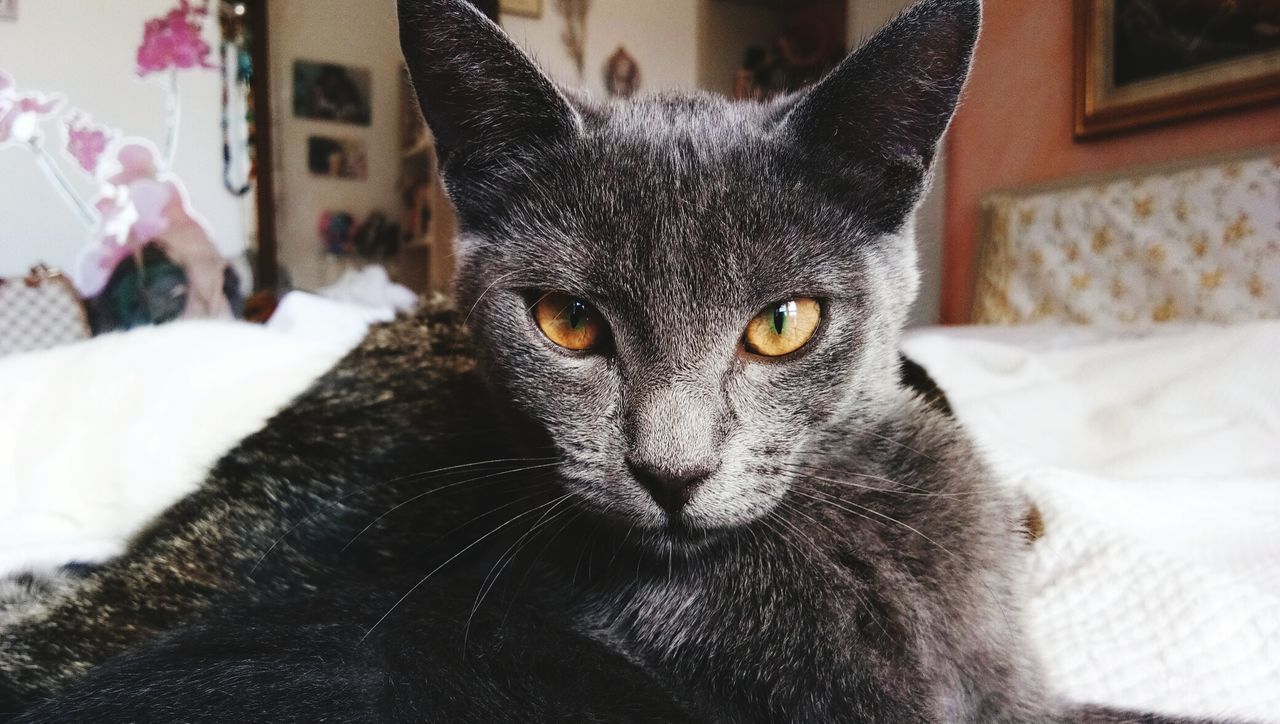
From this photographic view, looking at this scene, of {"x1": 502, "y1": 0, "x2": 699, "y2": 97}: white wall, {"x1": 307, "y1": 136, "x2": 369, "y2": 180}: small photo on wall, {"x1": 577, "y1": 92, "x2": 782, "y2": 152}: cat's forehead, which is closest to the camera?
{"x1": 577, "y1": 92, "x2": 782, "y2": 152}: cat's forehead

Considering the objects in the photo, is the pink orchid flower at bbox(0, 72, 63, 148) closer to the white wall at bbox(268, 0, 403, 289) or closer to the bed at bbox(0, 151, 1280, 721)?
the white wall at bbox(268, 0, 403, 289)

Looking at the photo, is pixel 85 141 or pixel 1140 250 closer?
pixel 85 141

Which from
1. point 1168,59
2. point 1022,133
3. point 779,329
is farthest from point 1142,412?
point 1022,133

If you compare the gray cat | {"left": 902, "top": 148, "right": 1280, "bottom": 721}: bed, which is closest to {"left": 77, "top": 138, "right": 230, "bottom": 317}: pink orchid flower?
the gray cat

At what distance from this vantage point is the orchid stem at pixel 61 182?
1.93 metres

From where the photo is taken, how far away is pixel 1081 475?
3.43 ft

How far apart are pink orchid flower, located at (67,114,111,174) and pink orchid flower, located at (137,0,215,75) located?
0.19 m

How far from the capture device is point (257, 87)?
7.07 feet

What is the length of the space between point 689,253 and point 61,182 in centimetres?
212

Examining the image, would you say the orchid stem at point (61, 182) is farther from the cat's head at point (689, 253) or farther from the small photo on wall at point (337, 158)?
the cat's head at point (689, 253)

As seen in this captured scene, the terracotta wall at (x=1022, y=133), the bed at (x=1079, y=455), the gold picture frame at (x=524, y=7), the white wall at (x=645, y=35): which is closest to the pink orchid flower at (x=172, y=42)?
the gold picture frame at (x=524, y=7)

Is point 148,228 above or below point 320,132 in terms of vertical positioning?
below

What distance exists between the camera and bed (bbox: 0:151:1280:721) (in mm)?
780

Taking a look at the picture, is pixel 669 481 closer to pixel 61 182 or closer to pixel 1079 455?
pixel 1079 455
